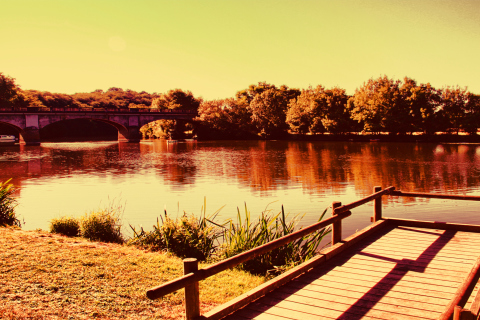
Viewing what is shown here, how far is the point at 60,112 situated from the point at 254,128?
42934 mm

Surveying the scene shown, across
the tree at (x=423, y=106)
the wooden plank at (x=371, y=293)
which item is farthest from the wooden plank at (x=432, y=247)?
the tree at (x=423, y=106)

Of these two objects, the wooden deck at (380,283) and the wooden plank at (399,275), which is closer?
the wooden deck at (380,283)

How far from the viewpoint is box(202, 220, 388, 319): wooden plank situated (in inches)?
177

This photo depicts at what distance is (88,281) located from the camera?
6.45 m

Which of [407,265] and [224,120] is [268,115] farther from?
[407,265]

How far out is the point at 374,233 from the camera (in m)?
8.48

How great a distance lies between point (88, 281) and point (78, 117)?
8218 cm

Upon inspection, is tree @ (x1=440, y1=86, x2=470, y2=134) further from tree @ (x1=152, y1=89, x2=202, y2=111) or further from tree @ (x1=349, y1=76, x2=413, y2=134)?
tree @ (x1=152, y1=89, x2=202, y2=111)

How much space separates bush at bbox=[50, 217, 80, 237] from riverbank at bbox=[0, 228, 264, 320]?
6.42 feet

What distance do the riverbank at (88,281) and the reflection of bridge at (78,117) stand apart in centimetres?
7613

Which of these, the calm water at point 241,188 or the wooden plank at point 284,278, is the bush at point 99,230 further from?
the wooden plank at point 284,278

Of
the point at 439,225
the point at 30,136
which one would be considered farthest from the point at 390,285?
the point at 30,136

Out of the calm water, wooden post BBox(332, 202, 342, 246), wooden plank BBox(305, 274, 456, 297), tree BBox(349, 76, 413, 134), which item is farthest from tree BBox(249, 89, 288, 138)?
wooden plank BBox(305, 274, 456, 297)

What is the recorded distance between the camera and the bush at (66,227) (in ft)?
35.3
